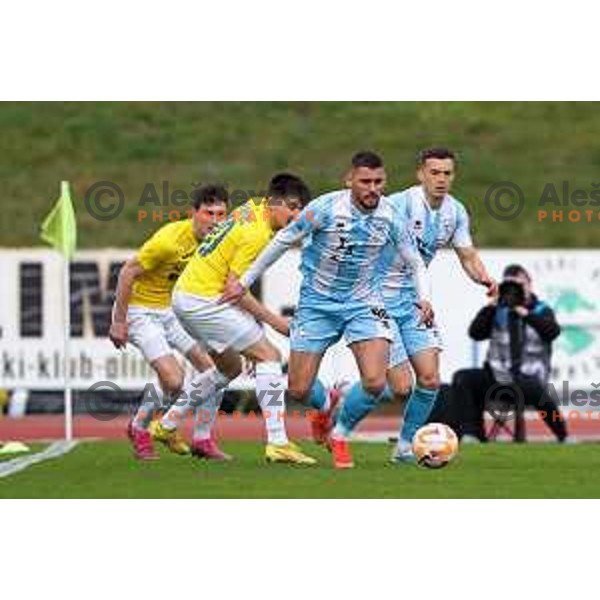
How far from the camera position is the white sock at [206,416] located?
16.0 meters

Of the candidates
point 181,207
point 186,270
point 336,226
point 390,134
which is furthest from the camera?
point 390,134

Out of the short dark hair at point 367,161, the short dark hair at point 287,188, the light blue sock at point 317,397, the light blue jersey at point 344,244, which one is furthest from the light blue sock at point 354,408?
the short dark hair at point 367,161

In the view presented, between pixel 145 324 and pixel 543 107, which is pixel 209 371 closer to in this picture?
pixel 145 324

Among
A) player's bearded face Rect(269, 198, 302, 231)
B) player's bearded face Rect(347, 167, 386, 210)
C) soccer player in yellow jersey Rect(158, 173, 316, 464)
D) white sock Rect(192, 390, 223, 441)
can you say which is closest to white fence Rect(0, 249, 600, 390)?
white sock Rect(192, 390, 223, 441)

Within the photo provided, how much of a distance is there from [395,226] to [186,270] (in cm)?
212

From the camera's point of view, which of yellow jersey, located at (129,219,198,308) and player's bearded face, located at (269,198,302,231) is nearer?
player's bearded face, located at (269,198,302,231)

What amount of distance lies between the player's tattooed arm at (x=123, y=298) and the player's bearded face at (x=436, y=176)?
2468mm

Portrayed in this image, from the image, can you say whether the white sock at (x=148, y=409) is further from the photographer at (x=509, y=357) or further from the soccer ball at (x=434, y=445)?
the photographer at (x=509, y=357)

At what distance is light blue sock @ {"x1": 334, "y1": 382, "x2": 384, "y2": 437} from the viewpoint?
1505 cm

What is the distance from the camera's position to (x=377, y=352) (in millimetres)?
14703

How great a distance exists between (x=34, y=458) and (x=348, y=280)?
3.76m

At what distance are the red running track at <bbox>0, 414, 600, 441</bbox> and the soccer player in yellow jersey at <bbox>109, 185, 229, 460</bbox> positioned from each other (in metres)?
5.27

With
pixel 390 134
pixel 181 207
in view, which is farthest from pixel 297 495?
pixel 390 134

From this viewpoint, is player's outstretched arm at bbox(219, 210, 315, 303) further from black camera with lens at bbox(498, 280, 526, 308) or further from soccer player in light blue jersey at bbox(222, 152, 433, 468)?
black camera with lens at bbox(498, 280, 526, 308)
